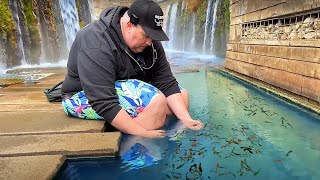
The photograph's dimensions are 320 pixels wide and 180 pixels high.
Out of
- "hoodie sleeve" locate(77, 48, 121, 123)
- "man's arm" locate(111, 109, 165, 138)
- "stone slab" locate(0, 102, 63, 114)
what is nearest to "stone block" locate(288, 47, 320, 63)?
"man's arm" locate(111, 109, 165, 138)

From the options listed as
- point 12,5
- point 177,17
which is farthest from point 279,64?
point 177,17

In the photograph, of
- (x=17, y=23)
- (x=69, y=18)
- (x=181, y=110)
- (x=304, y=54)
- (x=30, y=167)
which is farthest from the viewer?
(x=69, y=18)

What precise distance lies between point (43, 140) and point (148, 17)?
4.21 feet

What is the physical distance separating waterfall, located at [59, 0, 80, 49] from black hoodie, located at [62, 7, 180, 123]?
14267 mm

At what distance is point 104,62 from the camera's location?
98.0 inches

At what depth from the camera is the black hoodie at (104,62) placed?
246cm

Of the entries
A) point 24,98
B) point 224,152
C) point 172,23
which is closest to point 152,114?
point 224,152

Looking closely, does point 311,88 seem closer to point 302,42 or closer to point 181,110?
point 302,42

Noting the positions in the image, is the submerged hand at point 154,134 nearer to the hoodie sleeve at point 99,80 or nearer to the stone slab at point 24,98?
the hoodie sleeve at point 99,80

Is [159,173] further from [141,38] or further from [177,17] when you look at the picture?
Answer: [177,17]

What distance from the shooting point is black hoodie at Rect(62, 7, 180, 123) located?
8.08ft

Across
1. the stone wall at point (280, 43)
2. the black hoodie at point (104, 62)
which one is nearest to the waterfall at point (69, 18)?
the stone wall at point (280, 43)

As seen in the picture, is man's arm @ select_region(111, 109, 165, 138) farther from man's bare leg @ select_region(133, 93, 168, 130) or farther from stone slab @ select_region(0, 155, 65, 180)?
stone slab @ select_region(0, 155, 65, 180)

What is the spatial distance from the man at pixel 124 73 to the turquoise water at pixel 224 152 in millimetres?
178
